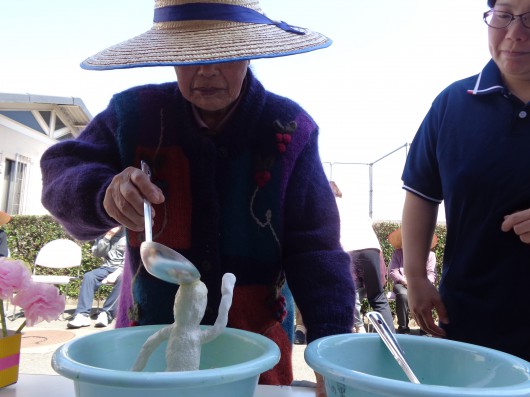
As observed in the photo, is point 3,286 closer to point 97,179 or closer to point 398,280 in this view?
point 97,179

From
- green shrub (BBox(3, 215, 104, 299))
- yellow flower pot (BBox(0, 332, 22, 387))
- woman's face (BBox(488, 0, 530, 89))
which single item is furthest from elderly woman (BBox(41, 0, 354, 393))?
Answer: green shrub (BBox(3, 215, 104, 299))

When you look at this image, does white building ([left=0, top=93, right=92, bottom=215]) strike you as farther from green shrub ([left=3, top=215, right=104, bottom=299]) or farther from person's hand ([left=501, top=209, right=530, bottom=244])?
person's hand ([left=501, top=209, right=530, bottom=244])

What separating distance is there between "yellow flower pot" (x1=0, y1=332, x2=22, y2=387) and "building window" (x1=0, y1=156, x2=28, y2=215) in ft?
31.1

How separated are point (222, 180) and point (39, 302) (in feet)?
1.67

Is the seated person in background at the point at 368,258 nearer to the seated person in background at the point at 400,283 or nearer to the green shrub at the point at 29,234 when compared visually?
the seated person in background at the point at 400,283

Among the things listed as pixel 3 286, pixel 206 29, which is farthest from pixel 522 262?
pixel 3 286

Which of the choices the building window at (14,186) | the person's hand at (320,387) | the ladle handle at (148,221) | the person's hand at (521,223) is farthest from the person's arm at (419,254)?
the building window at (14,186)

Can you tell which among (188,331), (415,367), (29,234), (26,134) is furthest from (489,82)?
(26,134)

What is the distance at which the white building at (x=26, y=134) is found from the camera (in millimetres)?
9328

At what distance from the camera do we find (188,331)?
2.13 ft

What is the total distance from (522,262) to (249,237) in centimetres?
62

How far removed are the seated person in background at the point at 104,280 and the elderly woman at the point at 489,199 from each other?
4.95 metres

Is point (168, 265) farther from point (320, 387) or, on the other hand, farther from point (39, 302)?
point (39, 302)

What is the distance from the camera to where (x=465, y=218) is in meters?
1.25
